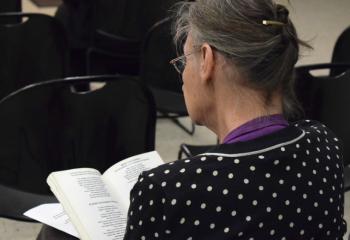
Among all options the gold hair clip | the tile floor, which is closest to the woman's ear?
the gold hair clip

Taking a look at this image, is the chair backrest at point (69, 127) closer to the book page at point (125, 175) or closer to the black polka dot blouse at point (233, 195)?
the book page at point (125, 175)

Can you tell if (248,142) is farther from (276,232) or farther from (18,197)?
(18,197)

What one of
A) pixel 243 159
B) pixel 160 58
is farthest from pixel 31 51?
pixel 243 159

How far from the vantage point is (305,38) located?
5.74ft

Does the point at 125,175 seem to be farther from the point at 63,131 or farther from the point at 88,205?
the point at 63,131

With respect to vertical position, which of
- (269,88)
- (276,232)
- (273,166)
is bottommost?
(276,232)

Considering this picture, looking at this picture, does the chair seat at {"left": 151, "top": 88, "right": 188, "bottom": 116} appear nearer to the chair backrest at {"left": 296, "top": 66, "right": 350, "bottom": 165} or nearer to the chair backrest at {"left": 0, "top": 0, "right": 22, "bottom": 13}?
the chair backrest at {"left": 296, "top": 66, "right": 350, "bottom": 165}

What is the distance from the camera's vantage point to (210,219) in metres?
1.01

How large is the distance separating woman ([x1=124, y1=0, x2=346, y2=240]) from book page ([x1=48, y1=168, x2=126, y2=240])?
0.32 meters

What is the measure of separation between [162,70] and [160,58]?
2.6 inches

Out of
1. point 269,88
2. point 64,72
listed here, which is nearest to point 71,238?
point 269,88

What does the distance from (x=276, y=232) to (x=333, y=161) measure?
22cm

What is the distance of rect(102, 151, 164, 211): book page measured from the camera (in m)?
1.53

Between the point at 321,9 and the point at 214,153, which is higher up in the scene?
the point at 214,153
